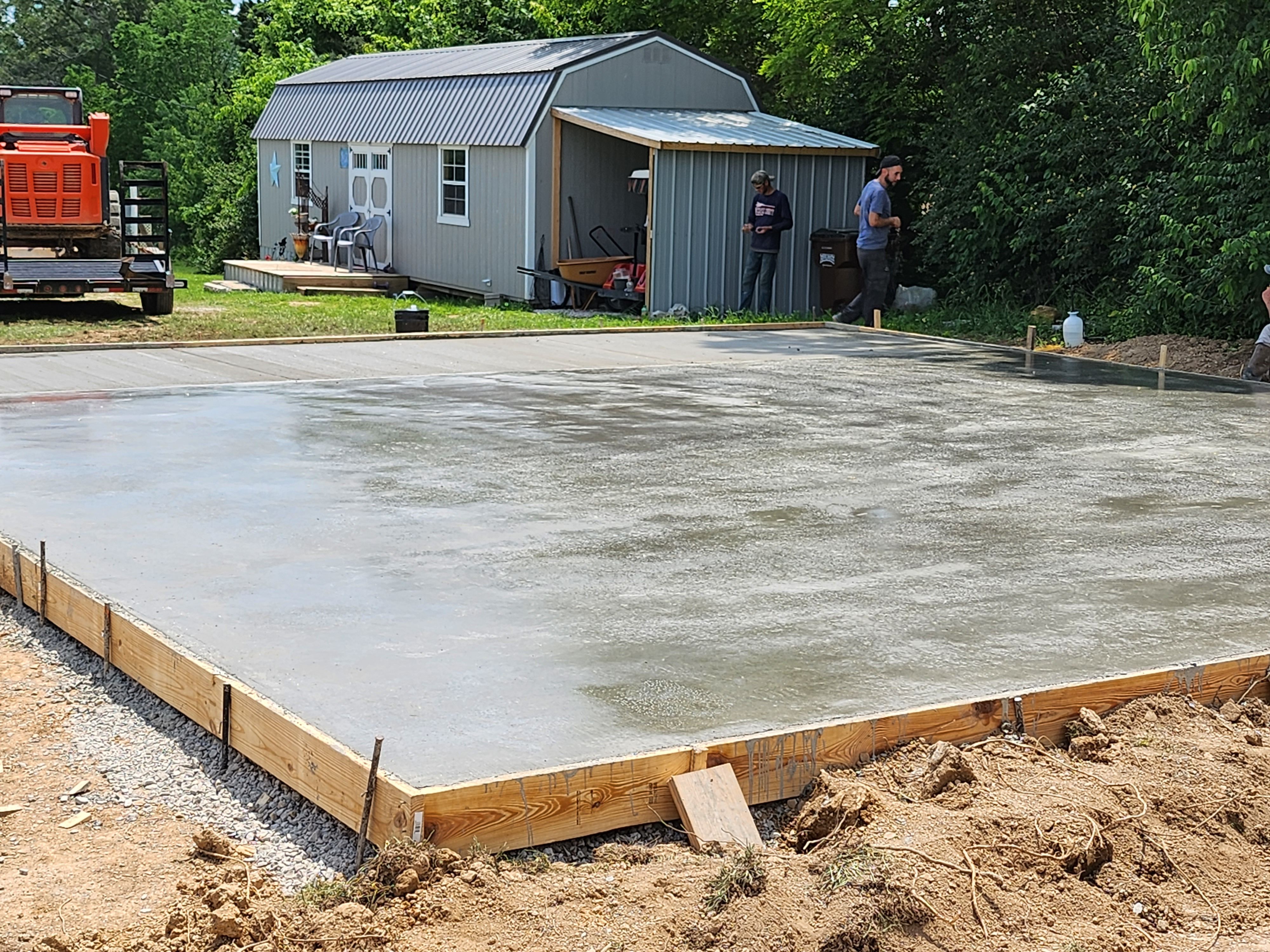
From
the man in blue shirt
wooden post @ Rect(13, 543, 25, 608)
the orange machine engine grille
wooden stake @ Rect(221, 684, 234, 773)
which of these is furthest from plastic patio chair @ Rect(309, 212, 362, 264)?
wooden stake @ Rect(221, 684, 234, 773)

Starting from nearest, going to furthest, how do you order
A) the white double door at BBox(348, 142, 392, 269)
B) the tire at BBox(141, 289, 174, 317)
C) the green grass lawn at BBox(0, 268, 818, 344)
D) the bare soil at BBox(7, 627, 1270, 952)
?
the bare soil at BBox(7, 627, 1270, 952)
the green grass lawn at BBox(0, 268, 818, 344)
the tire at BBox(141, 289, 174, 317)
the white double door at BBox(348, 142, 392, 269)

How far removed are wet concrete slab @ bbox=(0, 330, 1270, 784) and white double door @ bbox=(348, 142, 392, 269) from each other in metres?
12.1

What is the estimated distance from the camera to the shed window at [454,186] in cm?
2155

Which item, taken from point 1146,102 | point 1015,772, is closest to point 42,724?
point 1015,772

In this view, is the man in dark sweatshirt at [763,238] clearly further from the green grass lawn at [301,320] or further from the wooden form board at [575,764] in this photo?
the wooden form board at [575,764]

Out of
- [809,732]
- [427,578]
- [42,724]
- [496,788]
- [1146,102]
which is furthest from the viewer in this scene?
[1146,102]

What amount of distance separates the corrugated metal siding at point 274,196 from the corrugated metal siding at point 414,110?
28 centimetres

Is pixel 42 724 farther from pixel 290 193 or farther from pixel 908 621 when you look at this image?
pixel 290 193

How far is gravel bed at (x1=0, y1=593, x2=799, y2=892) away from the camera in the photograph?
403 cm

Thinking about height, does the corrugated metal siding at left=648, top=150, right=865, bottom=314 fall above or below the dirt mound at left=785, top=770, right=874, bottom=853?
above

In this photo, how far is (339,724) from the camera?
445cm

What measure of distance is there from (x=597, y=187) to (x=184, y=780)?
56.3 ft

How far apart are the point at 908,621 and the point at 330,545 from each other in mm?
2589

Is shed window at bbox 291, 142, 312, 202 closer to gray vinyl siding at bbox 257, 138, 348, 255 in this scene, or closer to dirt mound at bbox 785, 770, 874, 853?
gray vinyl siding at bbox 257, 138, 348, 255
